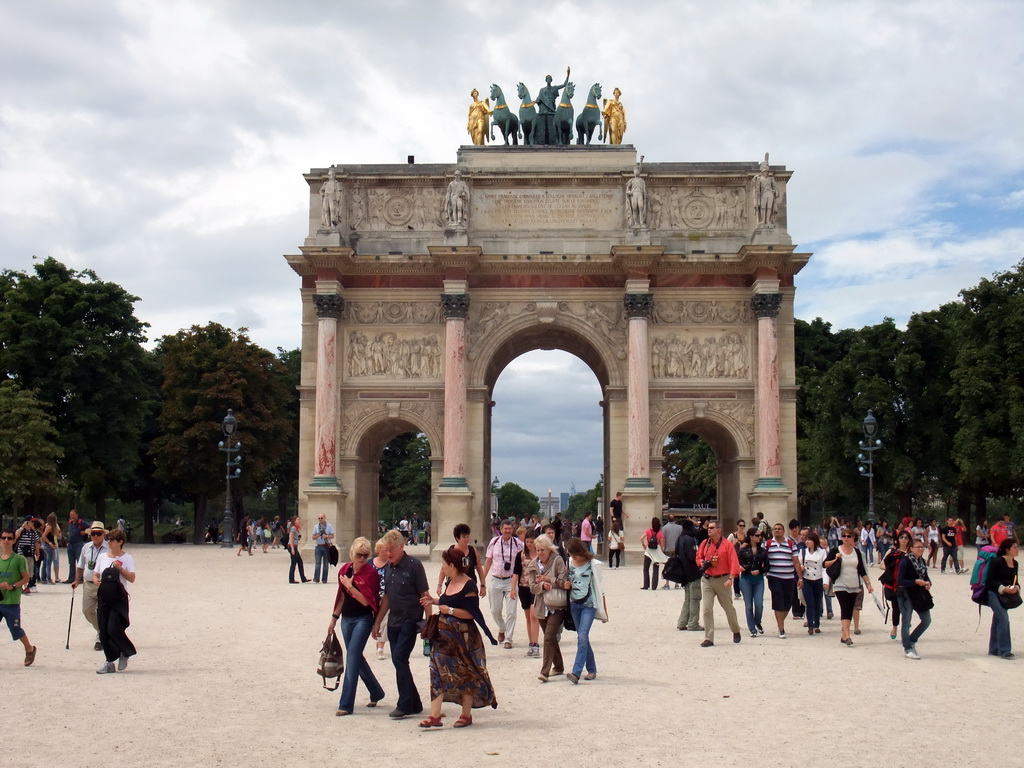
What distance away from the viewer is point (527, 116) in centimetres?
4275

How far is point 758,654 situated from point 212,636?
26.4 feet

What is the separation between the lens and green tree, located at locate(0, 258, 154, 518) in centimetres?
4950

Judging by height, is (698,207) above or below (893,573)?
above

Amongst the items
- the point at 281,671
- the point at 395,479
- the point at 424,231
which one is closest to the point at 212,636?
the point at 281,671

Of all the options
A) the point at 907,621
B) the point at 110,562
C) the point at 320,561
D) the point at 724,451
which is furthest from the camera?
the point at 724,451

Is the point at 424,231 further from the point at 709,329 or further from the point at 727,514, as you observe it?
the point at 727,514

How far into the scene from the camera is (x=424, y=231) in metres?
40.7

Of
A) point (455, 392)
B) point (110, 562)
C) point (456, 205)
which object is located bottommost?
point (110, 562)

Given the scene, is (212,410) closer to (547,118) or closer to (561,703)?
(547,118)

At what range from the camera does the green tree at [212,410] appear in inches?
2203

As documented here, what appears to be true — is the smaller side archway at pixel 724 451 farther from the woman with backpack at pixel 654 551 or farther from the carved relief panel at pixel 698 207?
the woman with backpack at pixel 654 551

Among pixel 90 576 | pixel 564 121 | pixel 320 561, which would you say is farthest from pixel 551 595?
pixel 564 121

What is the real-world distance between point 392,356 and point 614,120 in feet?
38.4

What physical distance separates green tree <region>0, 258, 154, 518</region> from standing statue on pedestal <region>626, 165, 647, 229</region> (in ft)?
78.7
